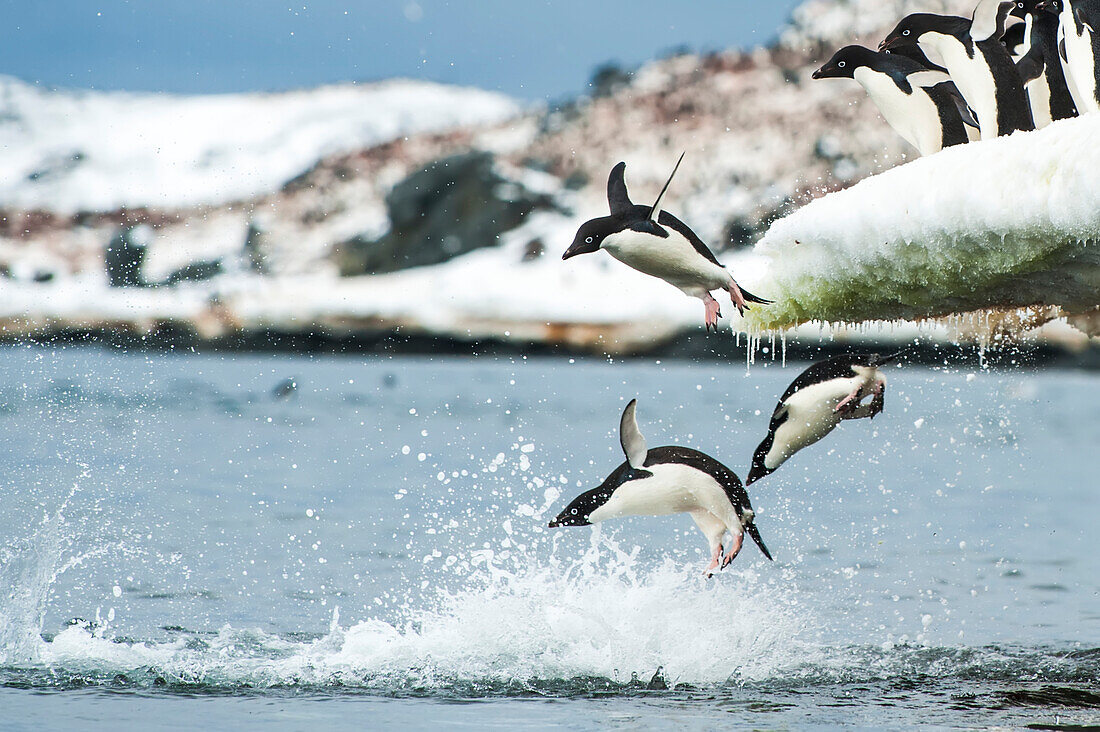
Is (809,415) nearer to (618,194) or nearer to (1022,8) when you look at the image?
(618,194)

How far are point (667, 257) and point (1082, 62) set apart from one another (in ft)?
6.79

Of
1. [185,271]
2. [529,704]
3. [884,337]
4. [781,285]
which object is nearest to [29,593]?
[529,704]

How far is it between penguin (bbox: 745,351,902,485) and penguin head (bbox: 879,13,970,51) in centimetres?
183

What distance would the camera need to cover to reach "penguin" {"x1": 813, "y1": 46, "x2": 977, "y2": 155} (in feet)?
21.6

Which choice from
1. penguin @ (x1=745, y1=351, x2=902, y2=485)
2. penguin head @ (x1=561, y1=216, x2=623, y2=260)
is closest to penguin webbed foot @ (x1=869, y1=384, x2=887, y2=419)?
penguin @ (x1=745, y1=351, x2=902, y2=485)

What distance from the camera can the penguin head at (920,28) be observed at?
6652 millimetres

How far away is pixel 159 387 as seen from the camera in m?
40.9

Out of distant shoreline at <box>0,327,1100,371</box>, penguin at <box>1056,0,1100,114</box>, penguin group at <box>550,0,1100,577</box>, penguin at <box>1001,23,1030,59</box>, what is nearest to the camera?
penguin group at <box>550,0,1100,577</box>

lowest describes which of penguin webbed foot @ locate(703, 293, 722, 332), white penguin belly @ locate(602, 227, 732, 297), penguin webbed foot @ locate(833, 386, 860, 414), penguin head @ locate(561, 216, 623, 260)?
penguin webbed foot @ locate(833, 386, 860, 414)

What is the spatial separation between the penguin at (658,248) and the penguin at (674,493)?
0.85 metres

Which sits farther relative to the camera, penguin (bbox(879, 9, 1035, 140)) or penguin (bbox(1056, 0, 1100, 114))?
penguin (bbox(879, 9, 1035, 140))

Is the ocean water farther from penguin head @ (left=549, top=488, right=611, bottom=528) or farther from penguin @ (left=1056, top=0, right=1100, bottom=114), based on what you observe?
penguin @ (left=1056, top=0, right=1100, bottom=114)

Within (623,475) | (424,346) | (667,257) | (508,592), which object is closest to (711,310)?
(667,257)

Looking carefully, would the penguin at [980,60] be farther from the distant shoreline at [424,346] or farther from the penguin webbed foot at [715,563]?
the distant shoreline at [424,346]
